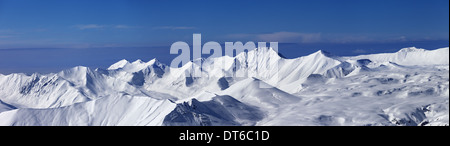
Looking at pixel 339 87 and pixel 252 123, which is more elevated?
pixel 339 87

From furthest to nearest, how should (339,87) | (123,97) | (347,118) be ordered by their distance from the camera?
(339,87) < (123,97) < (347,118)

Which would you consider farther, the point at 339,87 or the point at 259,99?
the point at 339,87

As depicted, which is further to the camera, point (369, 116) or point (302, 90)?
point (302, 90)

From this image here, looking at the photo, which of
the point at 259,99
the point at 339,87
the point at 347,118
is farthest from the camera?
the point at 339,87

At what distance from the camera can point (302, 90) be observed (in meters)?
191

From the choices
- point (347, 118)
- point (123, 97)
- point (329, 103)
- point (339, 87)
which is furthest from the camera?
point (339, 87)

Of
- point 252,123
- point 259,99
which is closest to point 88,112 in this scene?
point 252,123

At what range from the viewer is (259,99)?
148750 millimetres

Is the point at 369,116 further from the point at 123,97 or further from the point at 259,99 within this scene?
the point at 123,97

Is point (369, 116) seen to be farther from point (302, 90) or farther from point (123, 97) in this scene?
point (302, 90)
